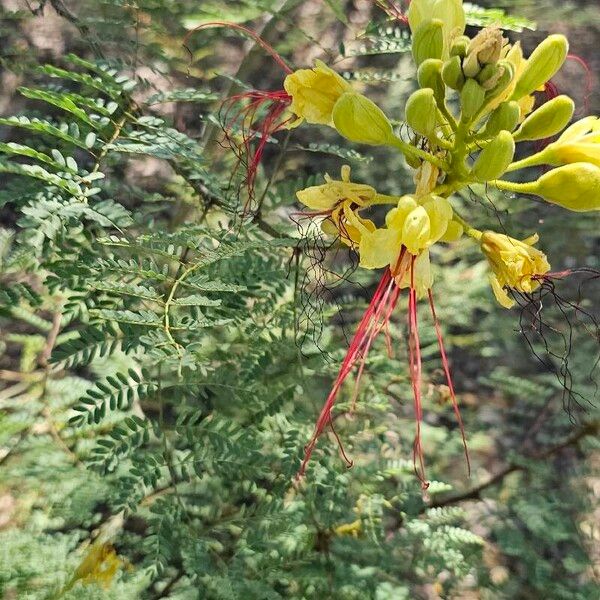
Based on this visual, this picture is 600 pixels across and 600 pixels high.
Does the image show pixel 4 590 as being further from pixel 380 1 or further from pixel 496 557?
pixel 496 557

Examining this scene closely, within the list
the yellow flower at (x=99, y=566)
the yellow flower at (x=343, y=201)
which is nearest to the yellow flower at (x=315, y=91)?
the yellow flower at (x=343, y=201)

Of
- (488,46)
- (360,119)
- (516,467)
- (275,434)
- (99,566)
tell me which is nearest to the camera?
(488,46)

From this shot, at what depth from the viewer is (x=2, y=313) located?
54.8 inches

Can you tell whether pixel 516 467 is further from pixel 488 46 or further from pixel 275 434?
pixel 488 46

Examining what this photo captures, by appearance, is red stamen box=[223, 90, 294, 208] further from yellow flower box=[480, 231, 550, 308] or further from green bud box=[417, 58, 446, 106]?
yellow flower box=[480, 231, 550, 308]

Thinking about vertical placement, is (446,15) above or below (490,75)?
above

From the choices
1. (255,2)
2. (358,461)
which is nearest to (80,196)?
(255,2)

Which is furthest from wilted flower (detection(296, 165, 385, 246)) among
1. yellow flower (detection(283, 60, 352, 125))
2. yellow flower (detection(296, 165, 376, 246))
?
yellow flower (detection(283, 60, 352, 125))

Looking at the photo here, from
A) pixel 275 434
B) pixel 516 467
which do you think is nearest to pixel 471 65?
pixel 275 434

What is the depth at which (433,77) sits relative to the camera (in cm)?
108

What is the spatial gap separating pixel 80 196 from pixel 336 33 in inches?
105

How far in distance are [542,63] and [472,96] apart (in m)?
→ 0.14

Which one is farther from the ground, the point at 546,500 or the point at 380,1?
the point at 380,1

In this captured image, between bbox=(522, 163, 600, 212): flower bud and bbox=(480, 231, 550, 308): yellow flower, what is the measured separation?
0.07 metres
